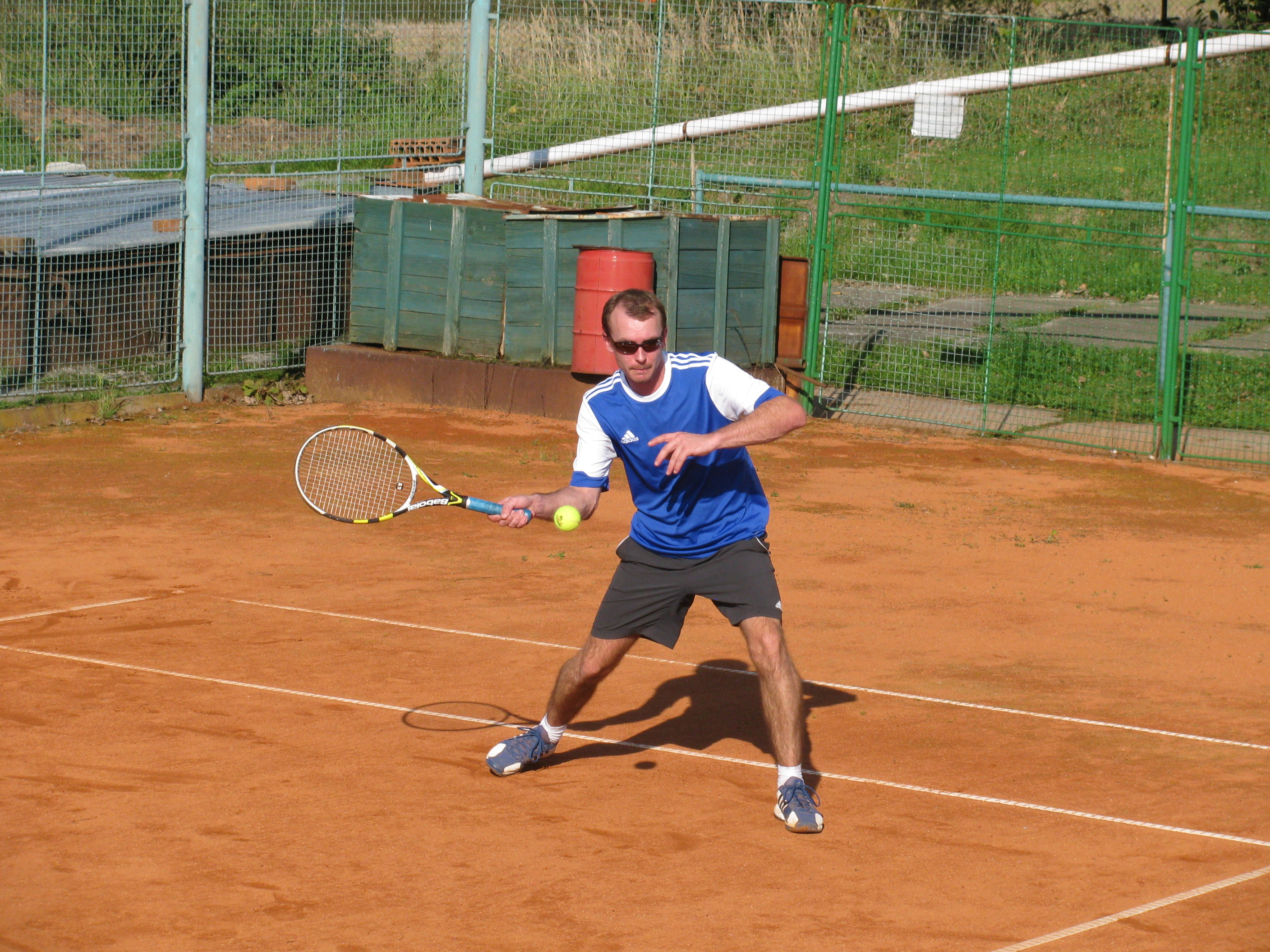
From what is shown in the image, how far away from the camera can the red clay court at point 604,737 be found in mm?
4574

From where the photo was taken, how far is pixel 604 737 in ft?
20.6

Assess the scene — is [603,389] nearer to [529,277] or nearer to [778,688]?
[778,688]

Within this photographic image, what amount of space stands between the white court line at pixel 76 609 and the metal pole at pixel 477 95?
29.4ft

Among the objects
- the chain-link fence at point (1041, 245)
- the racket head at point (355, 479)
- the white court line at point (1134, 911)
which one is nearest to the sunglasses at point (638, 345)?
the white court line at point (1134, 911)

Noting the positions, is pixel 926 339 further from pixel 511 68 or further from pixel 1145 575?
pixel 1145 575

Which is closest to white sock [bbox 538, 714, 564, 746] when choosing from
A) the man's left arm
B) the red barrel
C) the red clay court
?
the red clay court

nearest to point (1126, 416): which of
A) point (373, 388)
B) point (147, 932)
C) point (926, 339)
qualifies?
point (926, 339)

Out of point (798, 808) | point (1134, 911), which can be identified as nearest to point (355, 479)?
point (798, 808)

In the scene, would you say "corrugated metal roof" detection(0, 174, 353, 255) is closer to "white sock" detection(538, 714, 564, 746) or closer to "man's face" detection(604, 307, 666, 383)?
"white sock" detection(538, 714, 564, 746)

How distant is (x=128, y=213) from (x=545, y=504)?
11.9 m

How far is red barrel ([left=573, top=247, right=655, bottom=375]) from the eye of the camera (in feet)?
44.9

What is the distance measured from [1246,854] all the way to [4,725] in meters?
4.71

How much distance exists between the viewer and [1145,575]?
30.5 ft

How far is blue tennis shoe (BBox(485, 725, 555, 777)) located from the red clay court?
0.06 m
